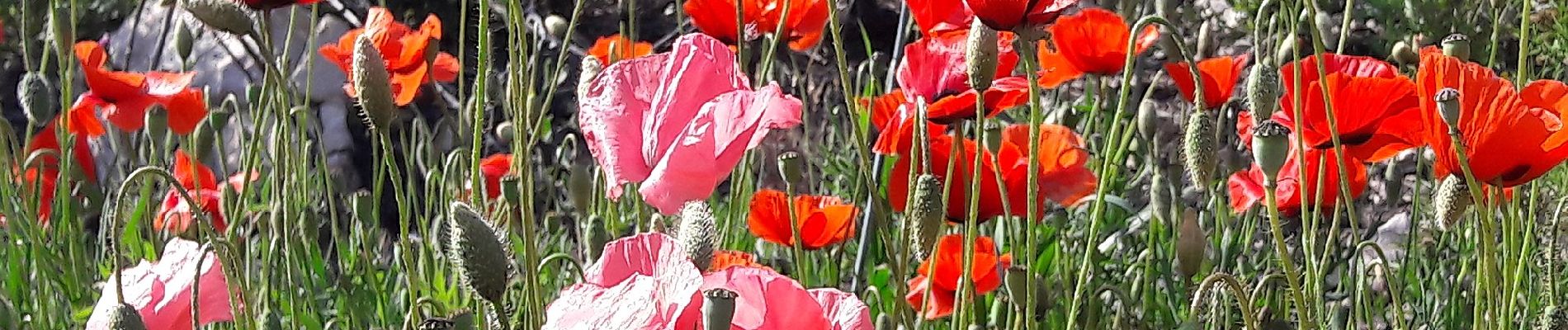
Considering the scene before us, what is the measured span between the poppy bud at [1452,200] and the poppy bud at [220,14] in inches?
24.4

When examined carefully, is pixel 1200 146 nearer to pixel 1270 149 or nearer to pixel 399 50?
pixel 1270 149

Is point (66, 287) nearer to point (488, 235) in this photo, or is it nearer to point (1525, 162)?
point (488, 235)

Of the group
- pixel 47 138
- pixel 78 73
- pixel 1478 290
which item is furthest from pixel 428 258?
pixel 78 73

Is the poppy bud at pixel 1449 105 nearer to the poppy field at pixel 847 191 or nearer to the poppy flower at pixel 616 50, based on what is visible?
the poppy field at pixel 847 191

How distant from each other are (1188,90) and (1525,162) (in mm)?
472

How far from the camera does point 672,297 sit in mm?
565

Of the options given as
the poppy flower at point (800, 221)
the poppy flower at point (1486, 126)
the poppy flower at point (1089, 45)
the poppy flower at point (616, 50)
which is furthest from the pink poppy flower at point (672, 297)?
the poppy flower at point (616, 50)

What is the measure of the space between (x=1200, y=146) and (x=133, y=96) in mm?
1103

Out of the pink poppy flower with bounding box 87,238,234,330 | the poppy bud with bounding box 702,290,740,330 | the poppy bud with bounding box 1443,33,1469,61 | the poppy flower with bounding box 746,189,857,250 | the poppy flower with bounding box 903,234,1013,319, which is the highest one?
the poppy bud with bounding box 1443,33,1469,61

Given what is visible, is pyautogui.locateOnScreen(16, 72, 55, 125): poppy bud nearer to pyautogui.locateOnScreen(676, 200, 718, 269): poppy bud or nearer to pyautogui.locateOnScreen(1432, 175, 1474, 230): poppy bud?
pyautogui.locateOnScreen(676, 200, 718, 269): poppy bud

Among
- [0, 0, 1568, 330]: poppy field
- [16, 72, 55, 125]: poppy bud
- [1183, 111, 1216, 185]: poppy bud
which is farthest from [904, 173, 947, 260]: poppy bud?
[16, 72, 55, 125]: poppy bud

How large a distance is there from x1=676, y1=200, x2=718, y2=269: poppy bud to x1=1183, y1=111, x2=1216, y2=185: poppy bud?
0.30 m

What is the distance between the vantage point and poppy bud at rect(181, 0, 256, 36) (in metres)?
0.75

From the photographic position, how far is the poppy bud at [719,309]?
20.3 inches
